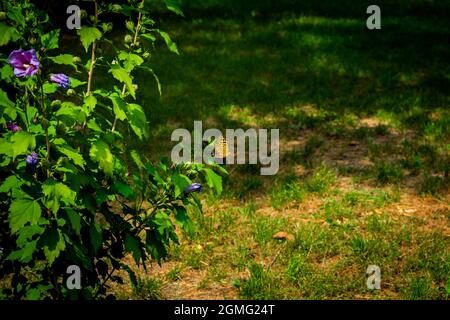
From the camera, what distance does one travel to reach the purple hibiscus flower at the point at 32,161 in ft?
6.87

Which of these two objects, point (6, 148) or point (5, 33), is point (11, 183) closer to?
point (6, 148)

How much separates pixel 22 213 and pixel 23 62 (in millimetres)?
636

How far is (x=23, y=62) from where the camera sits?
1.99 m

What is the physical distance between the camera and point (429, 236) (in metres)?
4.18

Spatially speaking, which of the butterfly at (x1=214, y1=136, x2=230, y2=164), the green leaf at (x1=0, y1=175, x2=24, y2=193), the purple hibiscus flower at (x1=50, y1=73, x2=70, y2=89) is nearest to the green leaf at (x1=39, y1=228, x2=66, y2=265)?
the green leaf at (x1=0, y1=175, x2=24, y2=193)

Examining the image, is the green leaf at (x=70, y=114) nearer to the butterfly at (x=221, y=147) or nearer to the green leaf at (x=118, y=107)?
the green leaf at (x=118, y=107)

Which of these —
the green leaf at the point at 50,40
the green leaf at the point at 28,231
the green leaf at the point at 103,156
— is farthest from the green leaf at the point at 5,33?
the green leaf at the point at 28,231

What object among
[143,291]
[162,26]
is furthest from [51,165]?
[162,26]

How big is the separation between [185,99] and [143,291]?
4390 mm

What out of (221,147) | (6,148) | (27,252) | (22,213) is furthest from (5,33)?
(221,147)

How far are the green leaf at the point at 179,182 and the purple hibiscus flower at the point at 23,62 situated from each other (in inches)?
31.9

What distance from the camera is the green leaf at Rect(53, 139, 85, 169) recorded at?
81.7 inches

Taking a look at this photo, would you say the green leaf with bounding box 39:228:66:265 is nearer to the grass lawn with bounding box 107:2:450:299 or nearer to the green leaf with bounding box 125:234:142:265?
the green leaf with bounding box 125:234:142:265
